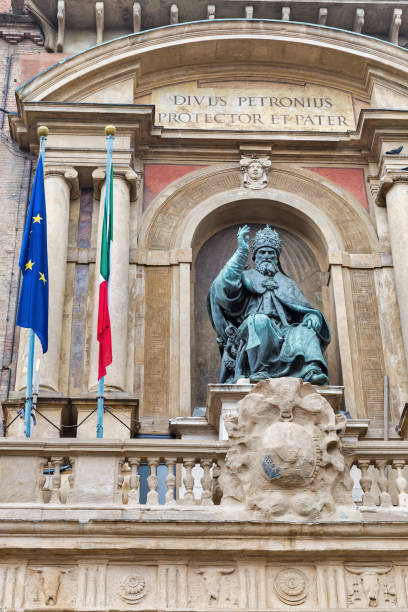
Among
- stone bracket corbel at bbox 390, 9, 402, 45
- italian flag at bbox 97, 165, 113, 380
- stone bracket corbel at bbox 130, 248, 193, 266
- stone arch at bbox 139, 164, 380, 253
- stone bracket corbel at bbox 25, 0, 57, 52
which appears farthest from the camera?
stone bracket corbel at bbox 390, 9, 402, 45

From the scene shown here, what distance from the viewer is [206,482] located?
25.4 ft

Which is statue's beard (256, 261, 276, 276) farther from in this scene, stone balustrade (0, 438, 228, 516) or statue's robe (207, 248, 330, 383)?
stone balustrade (0, 438, 228, 516)

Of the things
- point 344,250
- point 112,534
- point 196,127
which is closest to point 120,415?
point 112,534

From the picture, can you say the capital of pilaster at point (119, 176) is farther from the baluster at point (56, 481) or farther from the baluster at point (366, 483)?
the baluster at point (366, 483)

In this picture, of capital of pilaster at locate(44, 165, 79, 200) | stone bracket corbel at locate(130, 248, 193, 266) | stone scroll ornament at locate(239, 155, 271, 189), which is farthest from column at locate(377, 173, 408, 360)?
capital of pilaster at locate(44, 165, 79, 200)

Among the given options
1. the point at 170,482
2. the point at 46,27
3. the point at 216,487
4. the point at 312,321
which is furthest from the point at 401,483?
the point at 46,27

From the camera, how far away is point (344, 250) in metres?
11.5

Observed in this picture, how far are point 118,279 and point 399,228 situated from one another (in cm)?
300

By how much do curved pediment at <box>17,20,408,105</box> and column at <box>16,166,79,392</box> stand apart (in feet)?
3.57

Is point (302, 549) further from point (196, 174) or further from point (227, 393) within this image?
point (196, 174)

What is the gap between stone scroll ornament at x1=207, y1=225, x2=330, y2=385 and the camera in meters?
9.78

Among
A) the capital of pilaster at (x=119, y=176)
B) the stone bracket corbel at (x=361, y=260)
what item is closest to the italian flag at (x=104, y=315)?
the capital of pilaster at (x=119, y=176)

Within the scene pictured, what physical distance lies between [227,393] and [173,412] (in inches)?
44.6

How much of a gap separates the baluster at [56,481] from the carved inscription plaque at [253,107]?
18.0 ft
